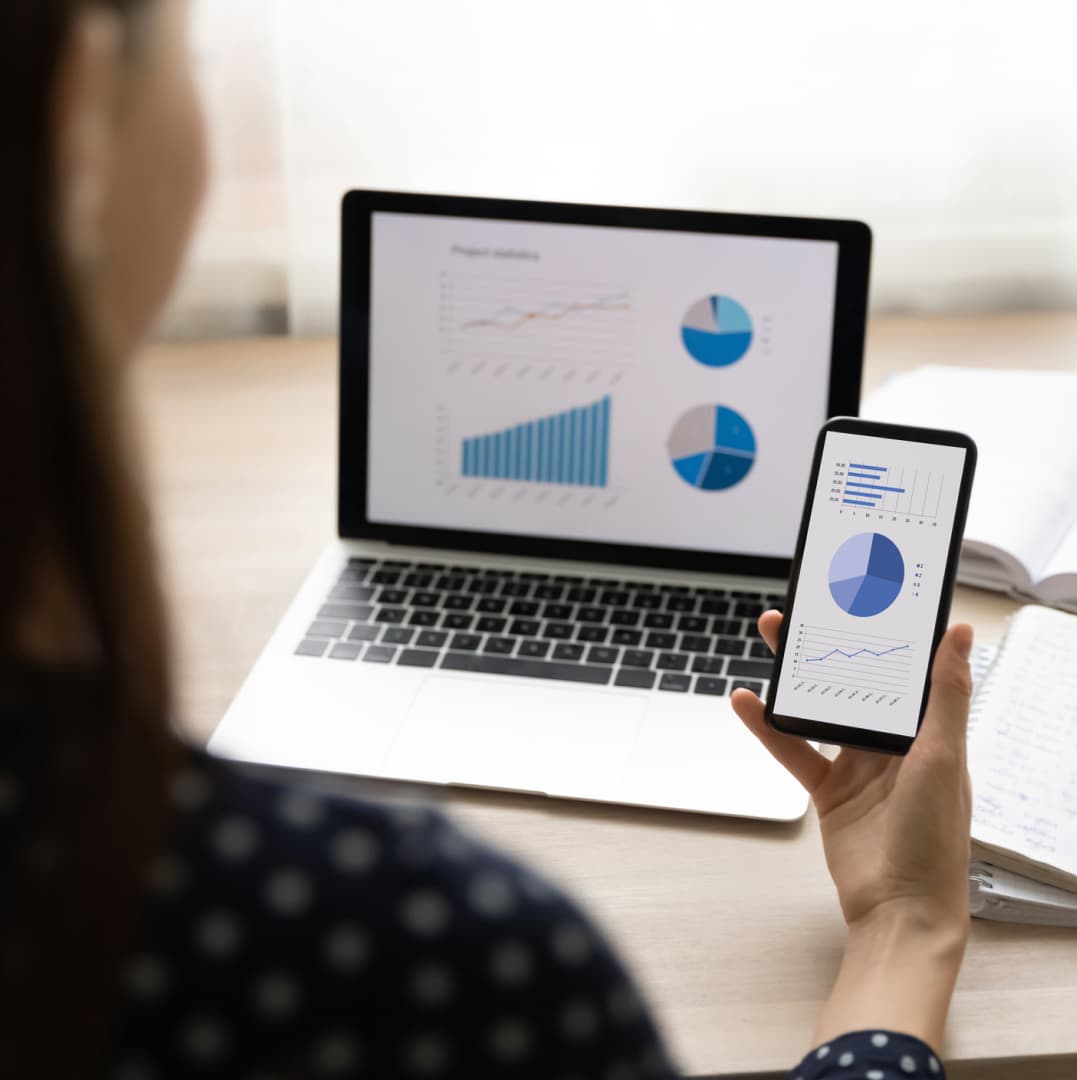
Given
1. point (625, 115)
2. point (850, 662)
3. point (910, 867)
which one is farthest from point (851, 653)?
point (625, 115)

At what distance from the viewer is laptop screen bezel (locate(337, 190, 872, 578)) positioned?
3.03 feet

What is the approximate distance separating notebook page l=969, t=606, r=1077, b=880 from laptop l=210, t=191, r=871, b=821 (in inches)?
5.7

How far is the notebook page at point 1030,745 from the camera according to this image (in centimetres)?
70

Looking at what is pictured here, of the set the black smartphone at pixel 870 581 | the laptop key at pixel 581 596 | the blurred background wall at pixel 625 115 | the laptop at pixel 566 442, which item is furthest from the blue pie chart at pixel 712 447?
the blurred background wall at pixel 625 115

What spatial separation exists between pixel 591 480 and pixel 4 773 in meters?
0.68

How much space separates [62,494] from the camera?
1.04ft

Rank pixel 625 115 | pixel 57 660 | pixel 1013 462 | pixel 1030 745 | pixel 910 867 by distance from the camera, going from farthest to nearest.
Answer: pixel 625 115, pixel 1013 462, pixel 1030 745, pixel 910 867, pixel 57 660

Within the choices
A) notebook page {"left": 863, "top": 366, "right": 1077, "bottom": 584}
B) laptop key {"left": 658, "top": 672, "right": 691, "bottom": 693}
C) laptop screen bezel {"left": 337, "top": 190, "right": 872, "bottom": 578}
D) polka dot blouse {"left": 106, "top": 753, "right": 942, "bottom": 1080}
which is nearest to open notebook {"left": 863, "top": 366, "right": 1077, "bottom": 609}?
notebook page {"left": 863, "top": 366, "right": 1077, "bottom": 584}

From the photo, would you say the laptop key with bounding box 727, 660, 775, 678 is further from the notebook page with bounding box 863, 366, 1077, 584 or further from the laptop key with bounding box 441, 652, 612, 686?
the notebook page with bounding box 863, 366, 1077, 584

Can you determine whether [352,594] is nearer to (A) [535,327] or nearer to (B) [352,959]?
(A) [535,327]

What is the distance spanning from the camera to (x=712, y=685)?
33.6 inches

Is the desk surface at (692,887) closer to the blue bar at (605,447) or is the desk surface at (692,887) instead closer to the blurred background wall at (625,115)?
the blue bar at (605,447)

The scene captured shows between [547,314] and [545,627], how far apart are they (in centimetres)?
22

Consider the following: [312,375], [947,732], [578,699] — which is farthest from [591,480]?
[312,375]
